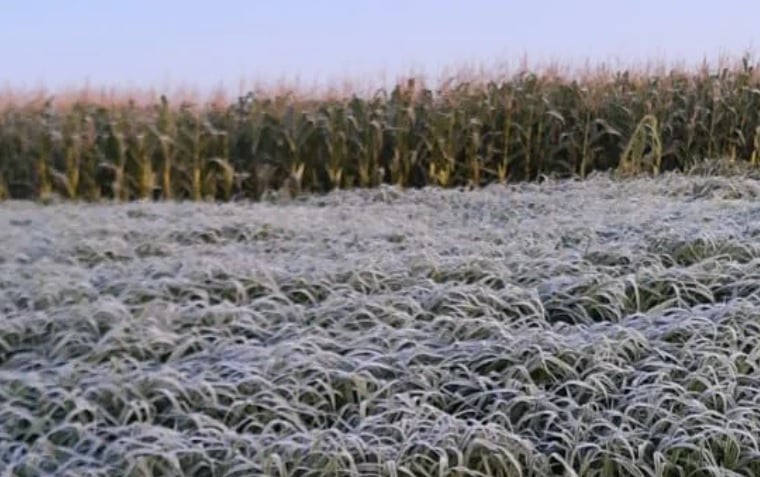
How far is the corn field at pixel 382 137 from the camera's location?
742cm

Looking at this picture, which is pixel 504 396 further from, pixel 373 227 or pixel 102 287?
pixel 373 227

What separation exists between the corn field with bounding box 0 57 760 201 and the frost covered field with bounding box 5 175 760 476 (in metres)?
3.11

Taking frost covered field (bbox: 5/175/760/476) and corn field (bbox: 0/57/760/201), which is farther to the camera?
corn field (bbox: 0/57/760/201)

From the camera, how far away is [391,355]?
254 centimetres

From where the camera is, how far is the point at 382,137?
25.8 ft

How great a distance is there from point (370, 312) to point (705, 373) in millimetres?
997

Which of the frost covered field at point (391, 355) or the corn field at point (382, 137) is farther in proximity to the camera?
the corn field at point (382, 137)

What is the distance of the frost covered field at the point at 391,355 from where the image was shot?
2.09 m

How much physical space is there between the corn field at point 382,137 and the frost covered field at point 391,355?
3.11 m

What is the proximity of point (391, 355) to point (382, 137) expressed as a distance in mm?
5445

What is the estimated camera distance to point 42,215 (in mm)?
5738

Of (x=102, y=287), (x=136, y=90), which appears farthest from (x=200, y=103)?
(x=102, y=287)

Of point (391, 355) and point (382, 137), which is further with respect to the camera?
point (382, 137)

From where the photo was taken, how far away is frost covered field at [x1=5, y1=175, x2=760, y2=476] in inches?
82.4
